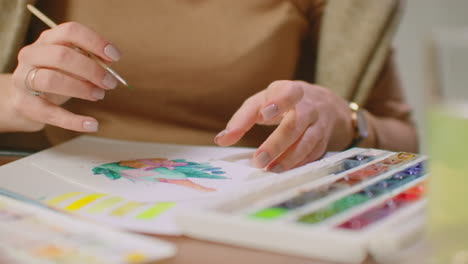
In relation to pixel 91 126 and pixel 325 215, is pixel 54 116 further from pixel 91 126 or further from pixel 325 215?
pixel 325 215

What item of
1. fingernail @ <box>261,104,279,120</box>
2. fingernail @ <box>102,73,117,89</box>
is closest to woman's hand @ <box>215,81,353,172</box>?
fingernail @ <box>261,104,279,120</box>

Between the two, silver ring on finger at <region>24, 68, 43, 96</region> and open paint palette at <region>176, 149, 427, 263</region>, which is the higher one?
silver ring on finger at <region>24, 68, 43, 96</region>

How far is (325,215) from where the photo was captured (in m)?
0.35

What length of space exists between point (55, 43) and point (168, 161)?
17 cm

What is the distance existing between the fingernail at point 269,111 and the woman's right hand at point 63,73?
0.52 feet

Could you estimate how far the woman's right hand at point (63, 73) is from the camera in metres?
0.55

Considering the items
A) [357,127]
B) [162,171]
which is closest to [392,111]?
[357,127]

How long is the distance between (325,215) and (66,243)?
0.16 m

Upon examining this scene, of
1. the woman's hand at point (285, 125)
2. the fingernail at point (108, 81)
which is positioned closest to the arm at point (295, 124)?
the woman's hand at point (285, 125)

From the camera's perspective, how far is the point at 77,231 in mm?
354

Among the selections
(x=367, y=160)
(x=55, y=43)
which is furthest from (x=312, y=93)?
(x=55, y=43)

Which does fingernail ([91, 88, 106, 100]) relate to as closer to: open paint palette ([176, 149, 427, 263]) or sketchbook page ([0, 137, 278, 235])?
sketchbook page ([0, 137, 278, 235])

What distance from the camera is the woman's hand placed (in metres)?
0.53

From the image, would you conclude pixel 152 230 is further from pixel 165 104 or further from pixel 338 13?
pixel 338 13
